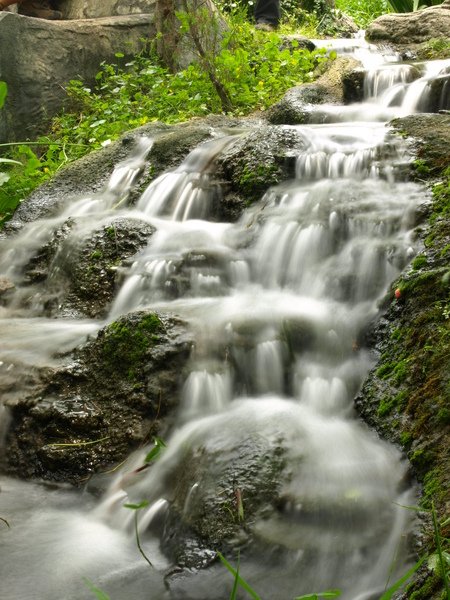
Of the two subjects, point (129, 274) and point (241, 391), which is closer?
point (241, 391)

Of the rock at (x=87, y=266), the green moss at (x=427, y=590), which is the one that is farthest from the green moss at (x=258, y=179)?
the green moss at (x=427, y=590)

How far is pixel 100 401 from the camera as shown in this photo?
11.3 ft

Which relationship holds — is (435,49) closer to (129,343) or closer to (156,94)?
(156,94)

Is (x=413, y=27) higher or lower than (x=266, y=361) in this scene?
higher

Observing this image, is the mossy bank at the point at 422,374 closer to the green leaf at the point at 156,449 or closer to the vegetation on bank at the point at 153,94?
the green leaf at the point at 156,449

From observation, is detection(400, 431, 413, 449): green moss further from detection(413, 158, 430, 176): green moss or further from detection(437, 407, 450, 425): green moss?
detection(413, 158, 430, 176): green moss

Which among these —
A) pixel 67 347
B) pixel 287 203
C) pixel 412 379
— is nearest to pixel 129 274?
pixel 67 347

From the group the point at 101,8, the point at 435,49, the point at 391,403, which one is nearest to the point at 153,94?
the point at 101,8

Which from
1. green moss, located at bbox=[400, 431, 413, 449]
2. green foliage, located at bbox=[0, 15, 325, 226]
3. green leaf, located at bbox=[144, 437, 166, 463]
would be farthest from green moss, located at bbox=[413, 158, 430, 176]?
green foliage, located at bbox=[0, 15, 325, 226]

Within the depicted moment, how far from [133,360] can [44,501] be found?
0.79m

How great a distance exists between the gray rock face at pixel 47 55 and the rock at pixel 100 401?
16.2 feet

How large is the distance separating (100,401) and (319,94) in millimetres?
4775

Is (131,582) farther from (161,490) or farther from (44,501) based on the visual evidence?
(44,501)

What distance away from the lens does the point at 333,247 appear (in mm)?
4129
